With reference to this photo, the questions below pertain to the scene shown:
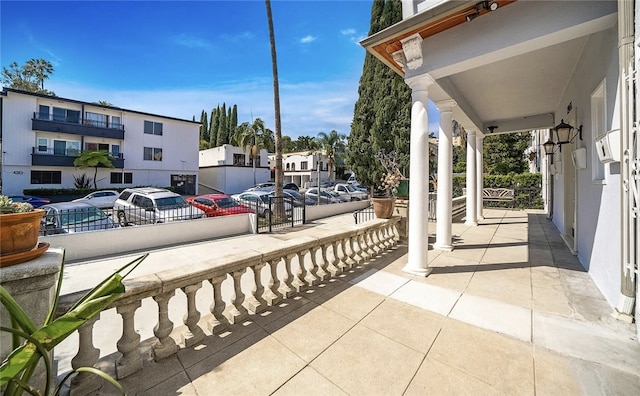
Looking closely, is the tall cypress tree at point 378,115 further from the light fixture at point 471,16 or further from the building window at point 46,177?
the building window at point 46,177

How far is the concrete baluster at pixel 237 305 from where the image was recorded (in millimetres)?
2633

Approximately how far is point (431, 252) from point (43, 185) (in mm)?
26777

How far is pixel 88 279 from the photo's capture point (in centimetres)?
586

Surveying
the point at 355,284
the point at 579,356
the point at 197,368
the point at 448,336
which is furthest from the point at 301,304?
the point at 579,356

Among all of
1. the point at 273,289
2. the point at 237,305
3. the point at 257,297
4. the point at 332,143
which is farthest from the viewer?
the point at 332,143

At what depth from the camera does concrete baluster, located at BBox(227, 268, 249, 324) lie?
2.63m

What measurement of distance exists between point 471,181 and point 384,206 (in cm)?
433

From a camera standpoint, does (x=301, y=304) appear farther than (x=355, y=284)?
No

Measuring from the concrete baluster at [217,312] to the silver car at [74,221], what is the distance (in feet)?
23.7

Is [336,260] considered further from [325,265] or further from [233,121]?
[233,121]

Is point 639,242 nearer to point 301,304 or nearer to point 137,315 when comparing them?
point 301,304

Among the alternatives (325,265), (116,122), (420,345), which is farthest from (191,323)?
(116,122)

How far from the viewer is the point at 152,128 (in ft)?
75.1

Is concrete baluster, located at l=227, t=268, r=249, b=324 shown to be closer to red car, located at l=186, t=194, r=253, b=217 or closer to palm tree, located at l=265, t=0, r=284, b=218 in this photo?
red car, located at l=186, t=194, r=253, b=217
